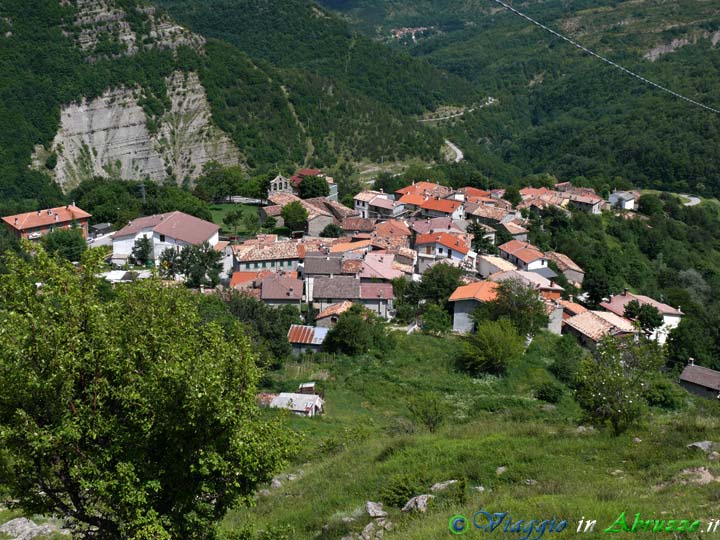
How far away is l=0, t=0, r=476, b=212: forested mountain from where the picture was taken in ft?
277

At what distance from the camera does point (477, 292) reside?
36.3 meters

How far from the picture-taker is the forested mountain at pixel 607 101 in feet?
354

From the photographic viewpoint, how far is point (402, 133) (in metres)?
104

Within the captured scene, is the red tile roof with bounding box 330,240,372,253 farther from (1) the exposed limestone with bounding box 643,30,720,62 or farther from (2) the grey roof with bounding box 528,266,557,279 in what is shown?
(1) the exposed limestone with bounding box 643,30,720,62

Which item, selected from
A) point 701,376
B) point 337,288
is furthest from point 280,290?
point 701,376

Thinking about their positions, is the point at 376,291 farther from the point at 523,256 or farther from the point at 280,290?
the point at 523,256

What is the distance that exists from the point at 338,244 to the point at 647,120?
94.0 metres

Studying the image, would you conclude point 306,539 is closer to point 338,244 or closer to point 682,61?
point 338,244

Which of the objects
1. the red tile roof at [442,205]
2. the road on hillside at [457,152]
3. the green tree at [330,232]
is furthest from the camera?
the road on hillside at [457,152]

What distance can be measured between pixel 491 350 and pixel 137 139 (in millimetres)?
72100

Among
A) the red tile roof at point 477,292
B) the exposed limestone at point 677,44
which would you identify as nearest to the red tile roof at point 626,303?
the red tile roof at point 477,292

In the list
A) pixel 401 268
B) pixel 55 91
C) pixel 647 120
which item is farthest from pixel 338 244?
pixel 647 120

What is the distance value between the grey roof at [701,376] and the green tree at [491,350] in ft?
36.1

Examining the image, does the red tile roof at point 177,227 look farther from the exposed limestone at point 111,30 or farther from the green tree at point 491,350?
the exposed limestone at point 111,30
